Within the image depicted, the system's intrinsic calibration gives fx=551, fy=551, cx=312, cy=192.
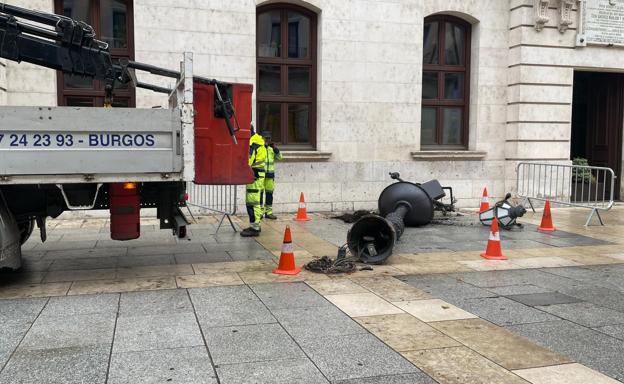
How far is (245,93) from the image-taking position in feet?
23.1

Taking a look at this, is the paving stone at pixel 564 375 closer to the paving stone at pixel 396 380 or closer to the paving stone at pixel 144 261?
the paving stone at pixel 396 380

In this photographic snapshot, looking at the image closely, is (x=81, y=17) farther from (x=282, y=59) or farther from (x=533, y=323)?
(x=533, y=323)

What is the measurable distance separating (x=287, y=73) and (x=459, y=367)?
9.98 metres

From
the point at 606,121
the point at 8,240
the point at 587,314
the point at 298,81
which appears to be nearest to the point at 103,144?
the point at 8,240

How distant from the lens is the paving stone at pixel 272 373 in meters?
3.94

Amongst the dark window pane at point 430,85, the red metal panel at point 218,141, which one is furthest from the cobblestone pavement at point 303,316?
the dark window pane at point 430,85

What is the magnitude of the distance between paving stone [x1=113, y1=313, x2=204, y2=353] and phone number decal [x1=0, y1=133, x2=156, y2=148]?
2009 millimetres

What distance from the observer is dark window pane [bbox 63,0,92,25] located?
11516mm

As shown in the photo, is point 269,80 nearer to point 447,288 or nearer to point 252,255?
point 252,255

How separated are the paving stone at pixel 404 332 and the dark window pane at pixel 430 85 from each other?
9.69 meters

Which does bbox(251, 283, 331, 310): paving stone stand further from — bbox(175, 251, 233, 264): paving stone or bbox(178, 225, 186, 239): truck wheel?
bbox(175, 251, 233, 264): paving stone

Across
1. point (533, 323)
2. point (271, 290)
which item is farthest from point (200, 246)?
point (533, 323)

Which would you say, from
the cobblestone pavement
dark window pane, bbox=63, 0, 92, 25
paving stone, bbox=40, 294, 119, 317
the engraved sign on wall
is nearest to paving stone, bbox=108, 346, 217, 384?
the cobblestone pavement

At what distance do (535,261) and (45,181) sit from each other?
21.7ft
